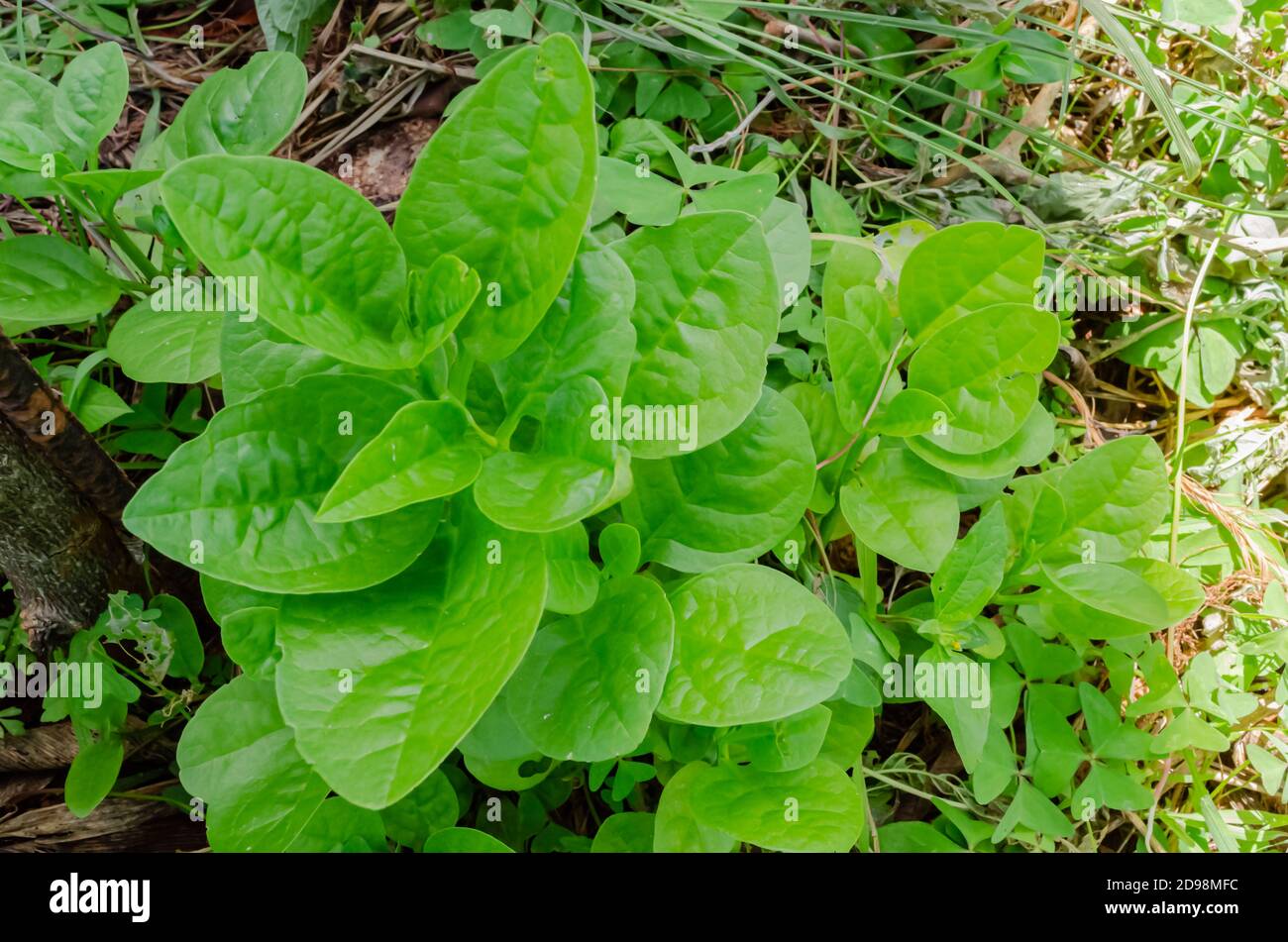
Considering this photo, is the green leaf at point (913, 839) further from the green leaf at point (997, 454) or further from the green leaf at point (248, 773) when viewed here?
the green leaf at point (248, 773)

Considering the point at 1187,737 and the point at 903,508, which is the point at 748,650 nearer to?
the point at 903,508

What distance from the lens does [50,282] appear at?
1.20m

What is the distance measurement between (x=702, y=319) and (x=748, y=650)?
1.14 ft

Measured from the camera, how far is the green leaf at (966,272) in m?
1.13

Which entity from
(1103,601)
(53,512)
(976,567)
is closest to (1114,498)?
(1103,601)

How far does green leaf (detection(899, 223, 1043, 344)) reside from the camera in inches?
44.6

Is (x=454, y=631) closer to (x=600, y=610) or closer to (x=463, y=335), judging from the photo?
(x=600, y=610)

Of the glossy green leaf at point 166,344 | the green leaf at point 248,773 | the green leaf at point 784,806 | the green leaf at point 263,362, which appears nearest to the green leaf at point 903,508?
the green leaf at point 784,806

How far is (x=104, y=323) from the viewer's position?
1357 millimetres

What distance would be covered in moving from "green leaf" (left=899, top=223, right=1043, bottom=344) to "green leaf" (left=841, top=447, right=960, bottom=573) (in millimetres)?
181

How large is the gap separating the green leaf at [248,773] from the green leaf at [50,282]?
Answer: 573 mm

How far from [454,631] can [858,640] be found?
556mm

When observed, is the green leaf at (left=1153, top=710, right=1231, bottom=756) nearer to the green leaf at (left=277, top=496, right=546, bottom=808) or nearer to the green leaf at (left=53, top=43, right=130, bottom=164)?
the green leaf at (left=277, top=496, right=546, bottom=808)

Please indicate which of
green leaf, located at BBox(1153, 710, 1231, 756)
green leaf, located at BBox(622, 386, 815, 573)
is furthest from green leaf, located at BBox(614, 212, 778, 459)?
green leaf, located at BBox(1153, 710, 1231, 756)
